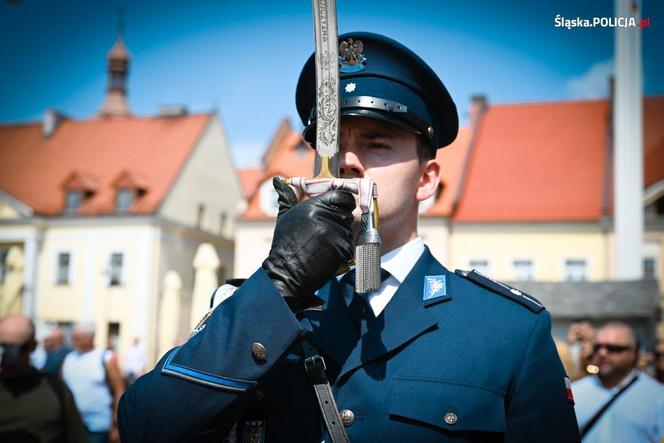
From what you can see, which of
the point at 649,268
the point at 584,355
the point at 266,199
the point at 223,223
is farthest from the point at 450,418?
the point at 223,223

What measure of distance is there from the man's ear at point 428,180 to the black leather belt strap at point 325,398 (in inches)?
22.4

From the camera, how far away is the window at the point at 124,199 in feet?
97.9

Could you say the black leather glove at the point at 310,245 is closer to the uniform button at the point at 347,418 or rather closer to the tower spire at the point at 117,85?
the uniform button at the point at 347,418

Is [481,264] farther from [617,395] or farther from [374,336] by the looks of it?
[374,336]

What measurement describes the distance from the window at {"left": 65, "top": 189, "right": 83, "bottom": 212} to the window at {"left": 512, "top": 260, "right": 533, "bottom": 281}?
56.7 ft

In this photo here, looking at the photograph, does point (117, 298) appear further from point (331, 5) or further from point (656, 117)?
point (331, 5)

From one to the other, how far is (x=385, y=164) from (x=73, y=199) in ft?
100

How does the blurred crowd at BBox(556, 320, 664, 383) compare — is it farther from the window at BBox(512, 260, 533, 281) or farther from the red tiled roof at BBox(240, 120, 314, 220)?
the red tiled roof at BBox(240, 120, 314, 220)

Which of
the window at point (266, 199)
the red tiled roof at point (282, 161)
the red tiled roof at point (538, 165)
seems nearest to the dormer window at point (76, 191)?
the red tiled roof at point (282, 161)

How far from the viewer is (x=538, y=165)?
2764 centimetres

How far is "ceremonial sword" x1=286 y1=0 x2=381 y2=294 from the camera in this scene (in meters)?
1.60

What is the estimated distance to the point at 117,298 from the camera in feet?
92.5

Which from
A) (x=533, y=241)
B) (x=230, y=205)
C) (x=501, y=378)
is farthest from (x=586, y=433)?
(x=230, y=205)

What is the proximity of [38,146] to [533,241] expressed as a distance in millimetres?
21792
